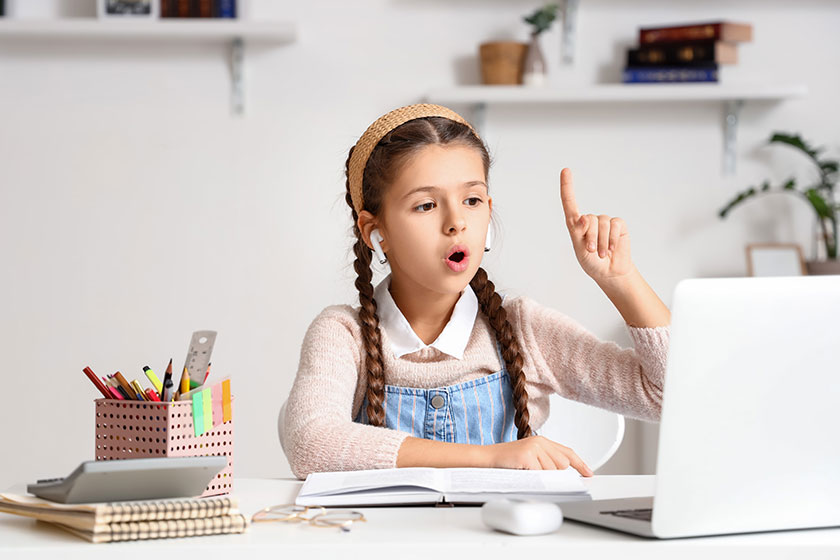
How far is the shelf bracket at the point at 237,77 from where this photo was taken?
2697 mm

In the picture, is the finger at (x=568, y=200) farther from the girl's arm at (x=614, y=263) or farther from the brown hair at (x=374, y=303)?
the brown hair at (x=374, y=303)

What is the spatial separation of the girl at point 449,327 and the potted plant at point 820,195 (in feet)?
4.79

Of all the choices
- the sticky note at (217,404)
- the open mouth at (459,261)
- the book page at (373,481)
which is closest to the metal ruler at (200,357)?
the sticky note at (217,404)

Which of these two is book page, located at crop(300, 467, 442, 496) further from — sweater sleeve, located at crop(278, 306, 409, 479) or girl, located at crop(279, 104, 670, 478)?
girl, located at crop(279, 104, 670, 478)

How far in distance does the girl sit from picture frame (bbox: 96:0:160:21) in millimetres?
1422

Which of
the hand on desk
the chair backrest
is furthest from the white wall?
the hand on desk

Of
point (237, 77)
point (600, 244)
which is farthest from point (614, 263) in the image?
point (237, 77)

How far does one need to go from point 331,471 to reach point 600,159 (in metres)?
1.88

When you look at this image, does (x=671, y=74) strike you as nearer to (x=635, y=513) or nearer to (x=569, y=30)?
(x=569, y=30)

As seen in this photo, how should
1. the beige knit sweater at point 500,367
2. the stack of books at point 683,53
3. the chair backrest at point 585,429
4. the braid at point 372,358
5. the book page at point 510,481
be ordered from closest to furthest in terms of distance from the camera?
1. the book page at point 510,481
2. the beige knit sweater at point 500,367
3. the braid at point 372,358
4. the chair backrest at point 585,429
5. the stack of books at point 683,53

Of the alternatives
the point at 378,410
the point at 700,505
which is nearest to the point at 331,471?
the point at 378,410

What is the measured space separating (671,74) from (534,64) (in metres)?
0.40

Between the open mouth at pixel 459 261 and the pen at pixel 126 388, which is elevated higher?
the open mouth at pixel 459 261

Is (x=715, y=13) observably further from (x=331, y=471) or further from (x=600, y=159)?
(x=331, y=471)
